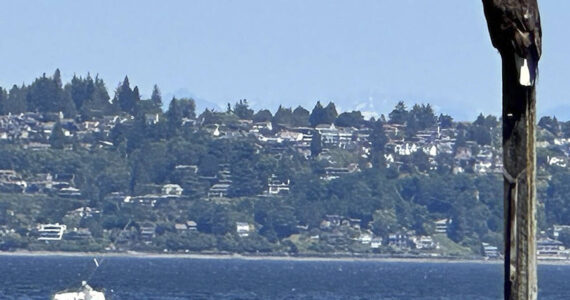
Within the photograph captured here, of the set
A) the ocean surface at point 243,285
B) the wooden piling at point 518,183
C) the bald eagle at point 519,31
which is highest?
the bald eagle at point 519,31

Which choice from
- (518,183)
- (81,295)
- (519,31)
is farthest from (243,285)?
(519,31)

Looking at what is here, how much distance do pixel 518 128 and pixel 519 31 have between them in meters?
0.35

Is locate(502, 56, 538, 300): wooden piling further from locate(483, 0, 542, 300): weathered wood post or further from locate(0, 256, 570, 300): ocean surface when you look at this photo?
locate(0, 256, 570, 300): ocean surface

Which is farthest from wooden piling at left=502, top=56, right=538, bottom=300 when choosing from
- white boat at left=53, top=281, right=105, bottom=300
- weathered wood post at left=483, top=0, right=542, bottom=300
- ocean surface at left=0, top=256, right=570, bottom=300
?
ocean surface at left=0, top=256, right=570, bottom=300

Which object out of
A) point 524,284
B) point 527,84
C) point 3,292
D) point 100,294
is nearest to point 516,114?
point 527,84

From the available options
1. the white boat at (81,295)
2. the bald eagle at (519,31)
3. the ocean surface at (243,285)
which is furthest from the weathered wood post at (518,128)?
the ocean surface at (243,285)

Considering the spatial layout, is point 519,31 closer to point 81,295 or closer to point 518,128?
point 518,128

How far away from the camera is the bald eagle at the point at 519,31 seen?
23.3 ft

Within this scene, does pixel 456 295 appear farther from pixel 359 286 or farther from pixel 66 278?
pixel 66 278

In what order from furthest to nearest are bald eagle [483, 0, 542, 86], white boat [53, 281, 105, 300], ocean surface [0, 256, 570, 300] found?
ocean surface [0, 256, 570, 300], white boat [53, 281, 105, 300], bald eagle [483, 0, 542, 86]

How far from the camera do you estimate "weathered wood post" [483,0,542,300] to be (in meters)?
7.11

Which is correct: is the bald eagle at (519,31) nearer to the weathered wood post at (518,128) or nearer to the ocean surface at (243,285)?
the weathered wood post at (518,128)

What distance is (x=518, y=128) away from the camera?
723 centimetres

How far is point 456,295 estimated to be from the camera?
140m
